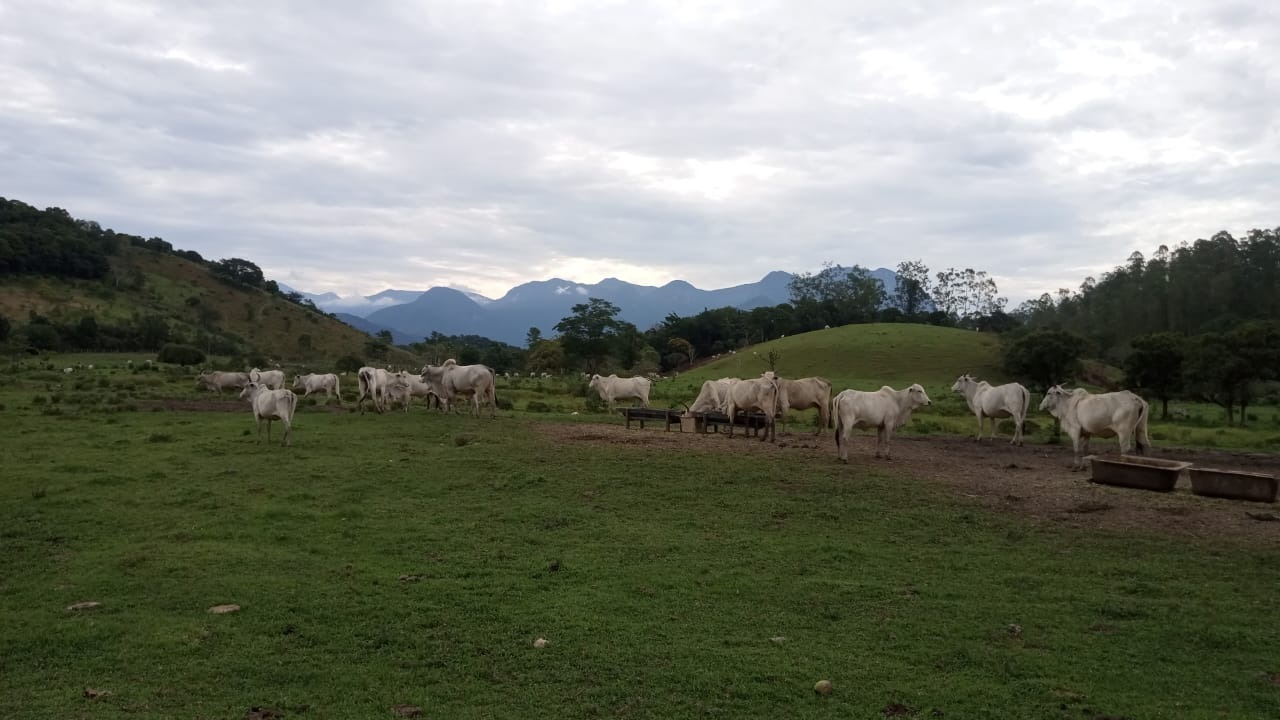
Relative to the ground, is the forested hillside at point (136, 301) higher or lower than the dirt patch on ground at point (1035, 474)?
higher

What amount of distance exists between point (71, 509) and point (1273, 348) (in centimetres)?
3600

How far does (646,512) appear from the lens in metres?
12.3

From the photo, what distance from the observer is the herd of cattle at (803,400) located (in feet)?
55.6

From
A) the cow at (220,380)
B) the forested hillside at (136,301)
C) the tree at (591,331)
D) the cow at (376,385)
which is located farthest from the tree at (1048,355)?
the forested hillside at (136,301)

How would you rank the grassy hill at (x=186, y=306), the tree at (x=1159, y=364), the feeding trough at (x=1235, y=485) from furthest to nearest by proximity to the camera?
the grassy hill at (x=186, y=306) < the tree at (x=1159, y=364) < the feeding trough at (x=1235, y=485)

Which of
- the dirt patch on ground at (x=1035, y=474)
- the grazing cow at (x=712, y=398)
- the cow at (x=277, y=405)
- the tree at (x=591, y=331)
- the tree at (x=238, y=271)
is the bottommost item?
the dirt patch on ground at (x=1035, y=474)

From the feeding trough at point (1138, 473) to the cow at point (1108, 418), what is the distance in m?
1.79

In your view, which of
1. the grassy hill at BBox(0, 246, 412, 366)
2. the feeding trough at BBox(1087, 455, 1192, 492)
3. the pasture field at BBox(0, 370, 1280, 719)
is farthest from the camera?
the grassy hill at BBox(0, 246, 412, 366)

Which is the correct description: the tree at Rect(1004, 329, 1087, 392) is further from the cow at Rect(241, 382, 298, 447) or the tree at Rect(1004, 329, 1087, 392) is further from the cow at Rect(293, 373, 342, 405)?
the cow at Rect(241, 382, 298, 447)

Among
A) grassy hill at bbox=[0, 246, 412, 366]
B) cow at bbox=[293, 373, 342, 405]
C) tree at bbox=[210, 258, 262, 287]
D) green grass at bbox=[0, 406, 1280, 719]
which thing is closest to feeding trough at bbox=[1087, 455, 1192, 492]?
green grass at bbox=[0, 406, 1280, 719]

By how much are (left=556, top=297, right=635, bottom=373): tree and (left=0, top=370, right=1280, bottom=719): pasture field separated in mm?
45690

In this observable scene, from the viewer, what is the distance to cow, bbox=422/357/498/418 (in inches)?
1037

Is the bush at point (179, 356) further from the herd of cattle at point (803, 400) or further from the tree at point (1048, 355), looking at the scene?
the tree at point (1048, 355)

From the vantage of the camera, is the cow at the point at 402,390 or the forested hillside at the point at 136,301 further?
the forested hillside at the point at 136,301
